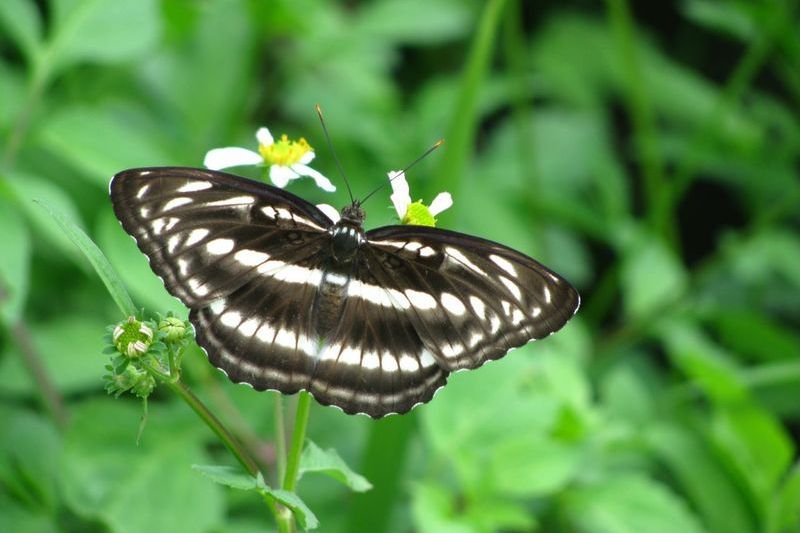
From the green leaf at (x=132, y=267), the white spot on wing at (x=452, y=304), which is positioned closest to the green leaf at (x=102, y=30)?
the green leaf at (x=132, y=267)

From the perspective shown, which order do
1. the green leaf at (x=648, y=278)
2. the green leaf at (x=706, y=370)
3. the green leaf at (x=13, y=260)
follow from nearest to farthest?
the green leaf at (x=13, y=260)
the green leaf at (x=706, y=370)
the green leaf at (x=648, y=278)

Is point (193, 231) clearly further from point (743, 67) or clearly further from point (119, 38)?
point (743, 67)

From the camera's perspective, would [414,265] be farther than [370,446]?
No

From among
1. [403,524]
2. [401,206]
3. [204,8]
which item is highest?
[401,206]

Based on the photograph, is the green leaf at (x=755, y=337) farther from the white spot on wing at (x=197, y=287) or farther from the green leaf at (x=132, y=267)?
the white spot on wing at (x=197, y=287)

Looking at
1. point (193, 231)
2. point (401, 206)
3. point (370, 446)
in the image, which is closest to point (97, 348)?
point (370, 446)

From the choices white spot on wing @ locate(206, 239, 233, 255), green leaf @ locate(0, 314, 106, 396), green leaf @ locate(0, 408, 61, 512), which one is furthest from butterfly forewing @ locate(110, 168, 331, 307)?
green leaf @ locate(0, 314, 106, 396)

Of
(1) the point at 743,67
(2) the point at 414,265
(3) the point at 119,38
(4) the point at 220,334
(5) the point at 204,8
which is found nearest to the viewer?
(4) the point at 220,334
